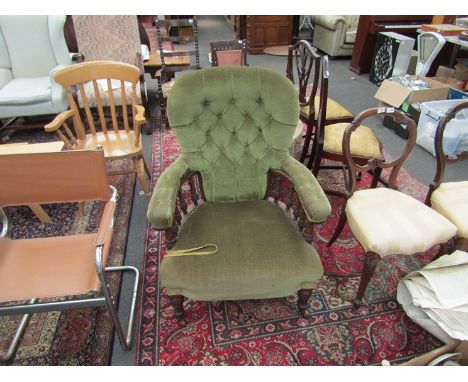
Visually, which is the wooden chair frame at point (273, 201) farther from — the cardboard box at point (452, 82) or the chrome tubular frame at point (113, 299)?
the cardboard box at point (452, 82)

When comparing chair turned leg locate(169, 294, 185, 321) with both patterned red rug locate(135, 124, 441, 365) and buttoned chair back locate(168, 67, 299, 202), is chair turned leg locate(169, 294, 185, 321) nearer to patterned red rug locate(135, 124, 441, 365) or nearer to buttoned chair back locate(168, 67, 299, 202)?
patterned red rug locate(135, 124, 441, 365)

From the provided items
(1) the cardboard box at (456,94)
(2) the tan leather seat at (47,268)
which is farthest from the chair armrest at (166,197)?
(1) the cardboard box at (456,94)

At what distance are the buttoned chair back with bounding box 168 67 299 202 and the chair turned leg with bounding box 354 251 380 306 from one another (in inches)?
22.9

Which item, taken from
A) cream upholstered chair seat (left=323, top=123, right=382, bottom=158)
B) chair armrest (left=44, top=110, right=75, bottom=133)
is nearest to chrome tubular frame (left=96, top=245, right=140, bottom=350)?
chair armrest (left=44, top=110, right=75, bottom=133)

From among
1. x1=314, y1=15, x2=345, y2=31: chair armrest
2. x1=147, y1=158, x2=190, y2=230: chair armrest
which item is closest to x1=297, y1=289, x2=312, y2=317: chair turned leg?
x1=147, y1=158, x2=190, y2=230: chair armrest

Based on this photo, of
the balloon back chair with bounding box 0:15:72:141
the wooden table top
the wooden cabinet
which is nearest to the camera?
the balloon back chair with bounding box 0:15:72:141

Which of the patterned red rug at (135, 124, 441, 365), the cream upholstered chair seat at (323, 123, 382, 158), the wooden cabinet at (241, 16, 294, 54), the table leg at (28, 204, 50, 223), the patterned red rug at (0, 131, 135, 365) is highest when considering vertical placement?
the wooden cabinet at (241, 16, 294, 54)

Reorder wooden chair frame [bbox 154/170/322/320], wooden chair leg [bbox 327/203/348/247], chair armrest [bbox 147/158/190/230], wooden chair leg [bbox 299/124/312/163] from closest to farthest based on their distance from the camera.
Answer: chair armrest [bbox 147/158/190/230], wooden chair frame [bbox 154/170/322/320], wooden chair leg [bbox 327/203/348/247], wooden chair leg [bbox 299/124/312/163]

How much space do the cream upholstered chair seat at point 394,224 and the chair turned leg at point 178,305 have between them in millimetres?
865

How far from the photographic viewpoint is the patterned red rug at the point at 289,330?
139 cm

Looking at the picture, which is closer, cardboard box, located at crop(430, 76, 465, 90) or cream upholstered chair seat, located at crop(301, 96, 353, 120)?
cream upholstered chair seat, located at crop(301, 96, 353, 120)

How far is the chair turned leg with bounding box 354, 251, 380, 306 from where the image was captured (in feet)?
4.63

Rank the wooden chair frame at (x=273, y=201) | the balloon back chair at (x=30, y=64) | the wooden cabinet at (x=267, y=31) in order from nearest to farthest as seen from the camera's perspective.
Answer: the wooden chair frame at (x=273, y=201), the balloon back chair at (x=30, y=64), the wooden cabinet at (x=267, y=31)

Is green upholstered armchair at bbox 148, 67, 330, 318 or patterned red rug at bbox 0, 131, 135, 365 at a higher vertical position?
green upholstered armchair at bbox 148, 67, 330, 318
